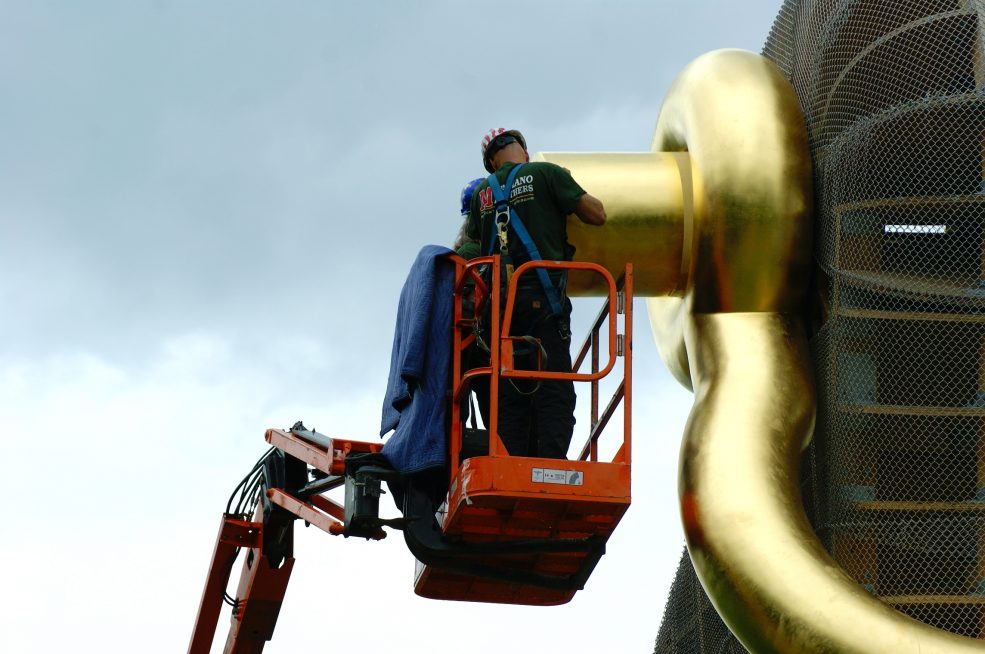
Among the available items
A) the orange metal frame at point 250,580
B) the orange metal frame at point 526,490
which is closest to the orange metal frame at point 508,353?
the orange metal frame at point 526,490

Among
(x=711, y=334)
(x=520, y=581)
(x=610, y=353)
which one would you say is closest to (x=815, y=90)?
(x=711, y=334)

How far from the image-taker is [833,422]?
1291 centimetres

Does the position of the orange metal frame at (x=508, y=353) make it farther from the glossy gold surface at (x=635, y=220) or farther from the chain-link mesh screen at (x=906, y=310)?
the chain-link mesh screen at (x=906, y=310)

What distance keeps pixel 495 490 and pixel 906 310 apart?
307 cm

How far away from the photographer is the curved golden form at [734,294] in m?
12.1

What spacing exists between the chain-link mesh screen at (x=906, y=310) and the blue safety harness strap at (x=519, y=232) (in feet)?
6.82

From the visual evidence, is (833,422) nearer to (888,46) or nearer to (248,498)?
(888,46)

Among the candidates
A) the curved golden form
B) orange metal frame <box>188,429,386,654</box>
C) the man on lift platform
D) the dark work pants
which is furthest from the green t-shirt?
orange metal frame <box>188,429,386,654</box>

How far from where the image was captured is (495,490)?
11125 mm

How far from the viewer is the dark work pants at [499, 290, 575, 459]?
38.5ft

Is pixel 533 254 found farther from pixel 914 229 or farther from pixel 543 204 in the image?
pixel 914 229

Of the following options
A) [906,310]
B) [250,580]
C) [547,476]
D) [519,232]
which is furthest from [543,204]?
[250,580]

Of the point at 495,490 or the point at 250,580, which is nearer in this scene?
the point at 495,490

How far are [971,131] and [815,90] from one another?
1.45m
